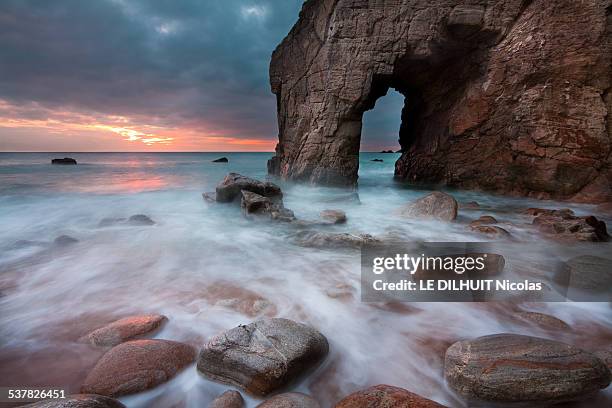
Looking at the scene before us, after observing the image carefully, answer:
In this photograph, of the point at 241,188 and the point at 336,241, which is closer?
the point at 336,241

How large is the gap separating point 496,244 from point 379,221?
8.49 feet

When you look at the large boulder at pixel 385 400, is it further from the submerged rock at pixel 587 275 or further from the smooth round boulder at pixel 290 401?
the submerged rock at pixel 587 275

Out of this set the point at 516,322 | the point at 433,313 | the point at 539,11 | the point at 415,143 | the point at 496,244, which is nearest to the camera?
the point at 516,322

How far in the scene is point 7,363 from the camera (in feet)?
7.93

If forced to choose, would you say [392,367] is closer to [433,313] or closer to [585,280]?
[433,313]

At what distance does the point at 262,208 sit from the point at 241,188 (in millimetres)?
1519

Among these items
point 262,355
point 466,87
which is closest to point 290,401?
point 262,355

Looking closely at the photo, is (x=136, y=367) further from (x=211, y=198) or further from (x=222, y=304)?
(x=211, y=198)

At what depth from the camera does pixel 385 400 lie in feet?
5.90

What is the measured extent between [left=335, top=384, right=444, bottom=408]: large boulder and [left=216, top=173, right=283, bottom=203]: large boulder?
22.4ft

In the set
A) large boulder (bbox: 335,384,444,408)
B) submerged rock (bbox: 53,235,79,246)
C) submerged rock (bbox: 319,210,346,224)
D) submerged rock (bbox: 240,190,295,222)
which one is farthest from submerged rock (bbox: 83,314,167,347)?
submerged rock (bbox: 319,210,346,224)

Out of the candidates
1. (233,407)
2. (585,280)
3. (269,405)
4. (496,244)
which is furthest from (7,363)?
(496,244)

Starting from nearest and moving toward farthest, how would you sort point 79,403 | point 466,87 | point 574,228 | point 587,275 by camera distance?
point 79,403 → point 587,275 → point 574,228 → point 466,87

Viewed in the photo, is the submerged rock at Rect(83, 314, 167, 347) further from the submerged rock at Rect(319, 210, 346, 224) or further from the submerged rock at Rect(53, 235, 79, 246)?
the submerged rock at Rect(319, 210, 346, 224)
